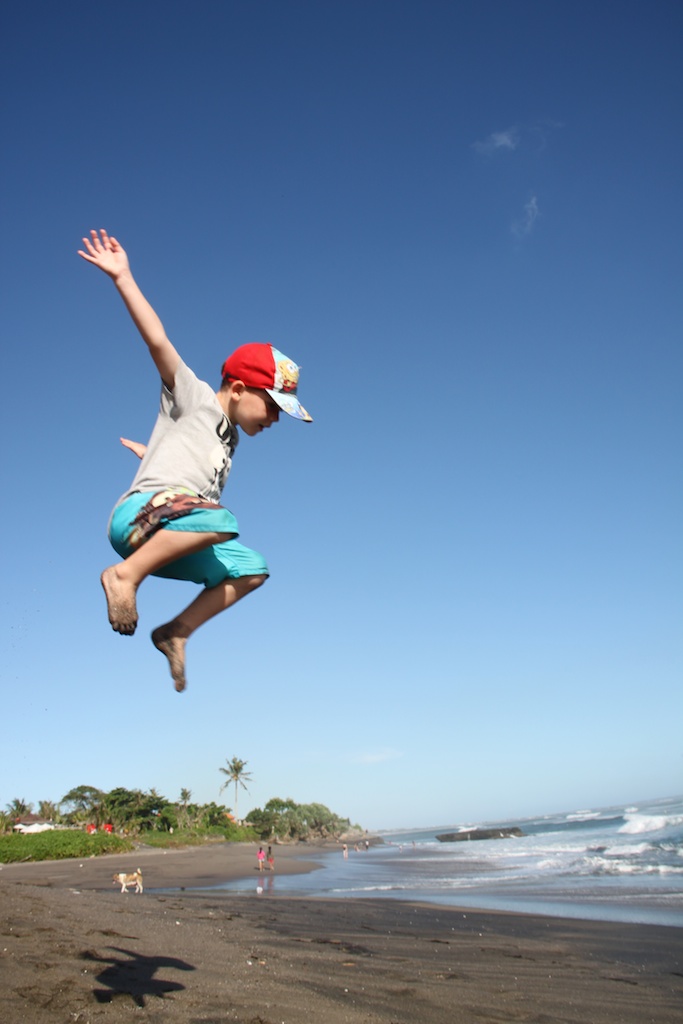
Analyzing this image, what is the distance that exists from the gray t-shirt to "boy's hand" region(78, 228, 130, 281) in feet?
1.36

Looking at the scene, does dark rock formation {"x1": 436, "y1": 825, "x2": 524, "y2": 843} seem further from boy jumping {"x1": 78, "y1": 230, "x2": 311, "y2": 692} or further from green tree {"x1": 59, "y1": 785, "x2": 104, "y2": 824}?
boy jumping {"x1": 78, "y1": 230, "x2": 311, "y2": 692}

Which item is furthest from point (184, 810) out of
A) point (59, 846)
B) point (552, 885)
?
point (552, 885)

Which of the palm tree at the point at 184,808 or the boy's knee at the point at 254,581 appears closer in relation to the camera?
the boy's knee at the point at 254,581

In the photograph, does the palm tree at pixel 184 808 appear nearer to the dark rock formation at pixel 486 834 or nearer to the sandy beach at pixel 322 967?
the dark rock formation at pixel 486 834

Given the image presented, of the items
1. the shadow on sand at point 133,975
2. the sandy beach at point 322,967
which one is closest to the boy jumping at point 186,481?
the sandy beach at point 322,967

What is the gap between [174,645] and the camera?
2537 millimetres

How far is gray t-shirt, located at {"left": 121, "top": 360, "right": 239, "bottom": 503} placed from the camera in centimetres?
253

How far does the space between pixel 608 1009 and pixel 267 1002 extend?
3002 millimetres

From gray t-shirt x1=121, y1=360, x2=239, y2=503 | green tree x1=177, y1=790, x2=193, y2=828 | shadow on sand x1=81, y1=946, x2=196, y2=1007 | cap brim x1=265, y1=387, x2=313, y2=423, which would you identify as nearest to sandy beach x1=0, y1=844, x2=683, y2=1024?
shadow on sand x1=81, y1=946, x2=196, y2=1007

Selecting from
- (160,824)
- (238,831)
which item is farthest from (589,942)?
(238,831)

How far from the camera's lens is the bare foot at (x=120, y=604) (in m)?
2.21

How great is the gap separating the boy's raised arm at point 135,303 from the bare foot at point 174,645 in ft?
3.10

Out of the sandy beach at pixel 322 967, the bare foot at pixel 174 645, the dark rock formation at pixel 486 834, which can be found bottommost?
the dark rock formation at pixel 486 834

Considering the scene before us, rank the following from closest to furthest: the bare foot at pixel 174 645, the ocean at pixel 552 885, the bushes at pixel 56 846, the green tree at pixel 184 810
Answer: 1. the bare foot at pixel 174 645
2. the ocean at pixel 552 885
3. the bushes at pixel 56 846
4. the green tree at pixel 184 810
